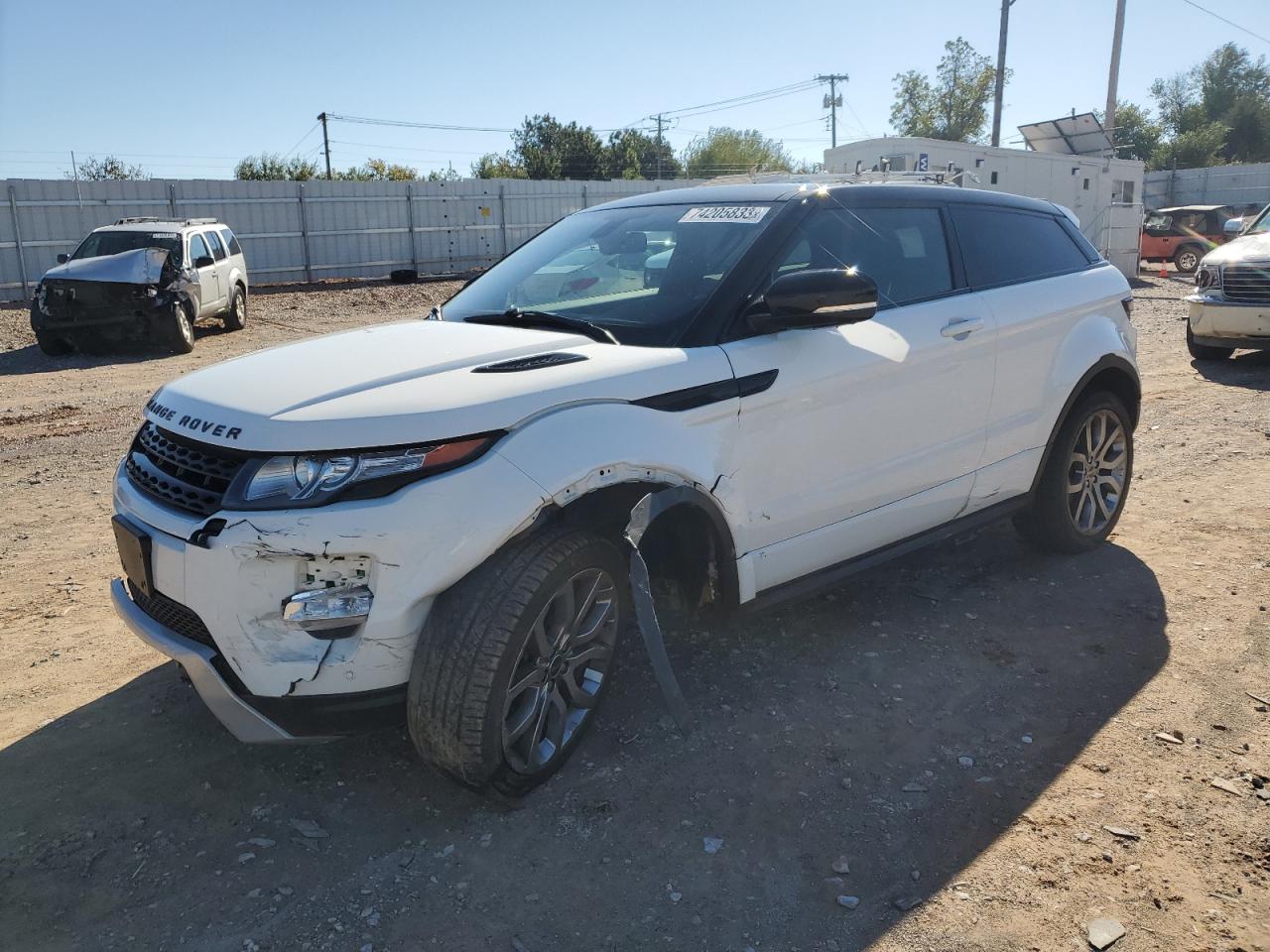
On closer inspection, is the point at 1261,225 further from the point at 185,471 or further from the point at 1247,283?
the point at 185,471

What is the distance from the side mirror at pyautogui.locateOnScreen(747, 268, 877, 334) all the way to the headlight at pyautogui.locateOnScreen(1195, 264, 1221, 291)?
29.2 ft

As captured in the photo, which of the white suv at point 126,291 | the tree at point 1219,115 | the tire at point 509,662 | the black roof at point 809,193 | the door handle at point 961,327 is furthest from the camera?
the tree at point 1219,115

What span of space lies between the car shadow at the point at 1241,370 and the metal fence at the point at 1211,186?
30.9 m

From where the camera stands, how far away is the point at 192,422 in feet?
9.37

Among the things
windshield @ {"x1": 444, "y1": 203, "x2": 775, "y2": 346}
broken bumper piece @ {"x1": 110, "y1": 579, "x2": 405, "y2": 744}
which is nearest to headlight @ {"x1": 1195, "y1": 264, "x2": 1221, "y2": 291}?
windshield @ {"x1": 444, "y1": 203, "x2": 775, "y2": 346}

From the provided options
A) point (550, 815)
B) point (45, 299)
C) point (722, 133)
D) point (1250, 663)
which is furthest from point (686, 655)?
point (722, 133)

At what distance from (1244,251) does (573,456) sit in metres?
10.1

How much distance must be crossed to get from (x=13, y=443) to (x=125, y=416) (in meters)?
1.13

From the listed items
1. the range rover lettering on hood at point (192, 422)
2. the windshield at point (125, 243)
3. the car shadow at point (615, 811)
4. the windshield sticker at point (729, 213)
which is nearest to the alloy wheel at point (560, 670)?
the car shadow at point (615, 811)

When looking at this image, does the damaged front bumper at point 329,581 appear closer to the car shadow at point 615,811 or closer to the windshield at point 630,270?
the car shadow at point 615,811

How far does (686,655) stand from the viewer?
Answer: 13.0ft

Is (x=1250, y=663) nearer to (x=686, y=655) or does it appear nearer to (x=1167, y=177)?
(x=686, y=655)

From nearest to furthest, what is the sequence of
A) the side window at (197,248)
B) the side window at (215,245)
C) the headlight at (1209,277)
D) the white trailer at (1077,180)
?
the headlight at (1209,277), the side window at (197,248), the side window at (215,245), the white trailer at (1077,180)

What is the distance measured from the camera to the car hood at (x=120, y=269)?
12992 millimetres
